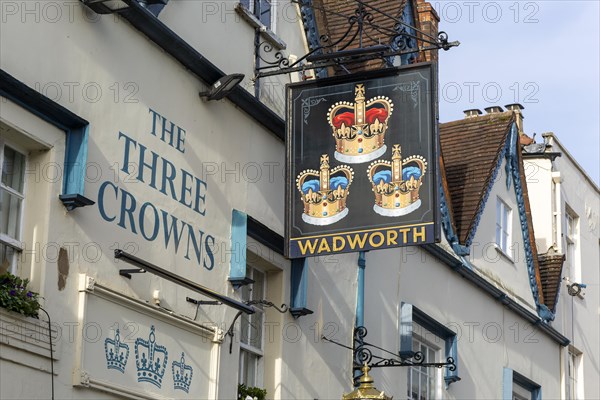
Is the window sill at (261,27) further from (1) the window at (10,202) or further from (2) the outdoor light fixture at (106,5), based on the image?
(1) the window at (10,202)

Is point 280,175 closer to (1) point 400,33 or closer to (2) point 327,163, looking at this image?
(2) point 327,163

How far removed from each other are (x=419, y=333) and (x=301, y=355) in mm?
3628

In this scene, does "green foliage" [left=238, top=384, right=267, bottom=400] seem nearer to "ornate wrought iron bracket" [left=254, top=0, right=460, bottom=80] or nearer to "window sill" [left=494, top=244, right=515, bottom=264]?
"ornate wrought iron bracket" [left=254, top=0, right=460, bottom=80]

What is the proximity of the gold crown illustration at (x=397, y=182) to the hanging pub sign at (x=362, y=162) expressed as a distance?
10 millimetres

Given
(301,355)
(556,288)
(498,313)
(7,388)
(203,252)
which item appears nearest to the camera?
(7,388)

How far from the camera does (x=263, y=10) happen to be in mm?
15453

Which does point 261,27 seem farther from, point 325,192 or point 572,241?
point 572,241

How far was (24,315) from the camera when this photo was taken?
34.5 ft

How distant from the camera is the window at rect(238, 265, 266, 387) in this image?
1413 centimetres

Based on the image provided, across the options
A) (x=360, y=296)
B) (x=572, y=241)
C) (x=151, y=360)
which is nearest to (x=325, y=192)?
(x=151, y=360)

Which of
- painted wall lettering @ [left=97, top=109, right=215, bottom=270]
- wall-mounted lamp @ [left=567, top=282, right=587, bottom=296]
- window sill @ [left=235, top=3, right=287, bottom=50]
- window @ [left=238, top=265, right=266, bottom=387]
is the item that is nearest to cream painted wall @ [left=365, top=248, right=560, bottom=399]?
wall-mounted lamp @ [left=567, top=282, right=587, bottom=296]

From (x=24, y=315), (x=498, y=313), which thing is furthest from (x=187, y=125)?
(x=498, y=313)

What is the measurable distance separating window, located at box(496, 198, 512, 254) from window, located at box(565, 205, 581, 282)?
3751 millimetres

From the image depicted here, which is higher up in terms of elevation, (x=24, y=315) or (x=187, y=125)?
(x=187, y=125)
